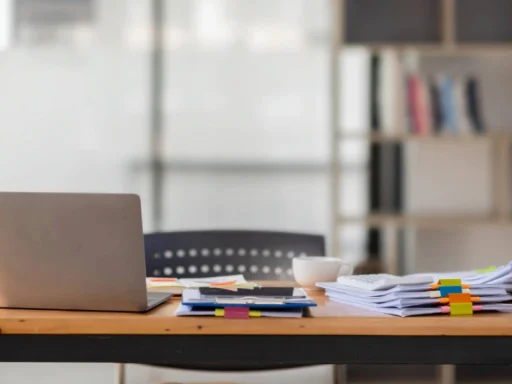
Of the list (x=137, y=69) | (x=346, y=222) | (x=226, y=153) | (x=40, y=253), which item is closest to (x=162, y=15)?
(x=137, y=69)

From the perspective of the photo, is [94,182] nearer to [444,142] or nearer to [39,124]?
[39,124]

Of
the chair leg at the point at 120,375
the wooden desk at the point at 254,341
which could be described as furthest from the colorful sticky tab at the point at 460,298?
the chair leg at the point at 120,375

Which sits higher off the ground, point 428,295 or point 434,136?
point 434,136

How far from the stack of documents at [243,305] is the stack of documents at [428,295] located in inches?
4.6

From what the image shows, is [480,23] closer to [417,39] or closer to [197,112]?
[417,39]

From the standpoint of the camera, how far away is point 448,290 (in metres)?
1.34

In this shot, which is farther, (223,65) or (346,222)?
(223,65)

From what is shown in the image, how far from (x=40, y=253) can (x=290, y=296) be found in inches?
16.1

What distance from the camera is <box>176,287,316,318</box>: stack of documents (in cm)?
125

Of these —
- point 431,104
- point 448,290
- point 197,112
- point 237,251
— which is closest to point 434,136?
point 431,104

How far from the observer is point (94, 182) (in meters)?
4.44

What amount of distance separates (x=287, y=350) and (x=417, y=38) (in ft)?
9.31

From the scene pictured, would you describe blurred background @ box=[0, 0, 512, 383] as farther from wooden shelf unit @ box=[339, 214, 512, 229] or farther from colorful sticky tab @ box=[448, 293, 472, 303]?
colorful sticky tab @ box=[448, 293, 472, 303]

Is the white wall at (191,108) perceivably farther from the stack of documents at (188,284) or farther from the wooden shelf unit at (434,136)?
the stack of documents at (188,284)
